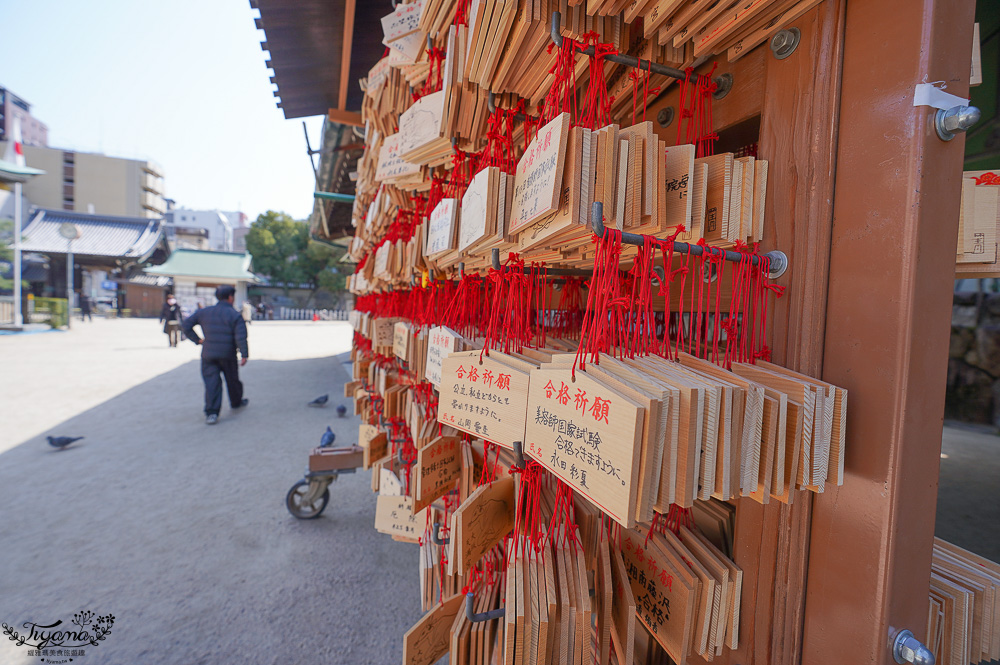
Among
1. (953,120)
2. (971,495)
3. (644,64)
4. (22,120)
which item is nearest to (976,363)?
(971,495)

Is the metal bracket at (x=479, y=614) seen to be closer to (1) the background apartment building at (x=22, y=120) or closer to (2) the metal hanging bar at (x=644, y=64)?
(2) the metal hanging bar at (x=644, y=64)

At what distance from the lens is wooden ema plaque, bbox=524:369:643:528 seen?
1.84 ft

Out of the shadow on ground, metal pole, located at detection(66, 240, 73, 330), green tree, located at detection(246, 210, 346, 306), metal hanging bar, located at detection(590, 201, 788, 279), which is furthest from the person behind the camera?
green tree, located at detection(246, 210, 346, 306)

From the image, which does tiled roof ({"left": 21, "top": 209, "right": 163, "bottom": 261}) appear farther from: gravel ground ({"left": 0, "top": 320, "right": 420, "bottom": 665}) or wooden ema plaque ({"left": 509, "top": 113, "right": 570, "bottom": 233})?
wooden ema plaque ({"left": 509, "top": 113, "right": 570, "bottom": 233})

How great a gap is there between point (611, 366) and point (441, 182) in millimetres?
1339

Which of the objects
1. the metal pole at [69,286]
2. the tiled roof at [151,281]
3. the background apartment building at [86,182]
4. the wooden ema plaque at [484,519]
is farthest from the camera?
the background apartment building at [86,182]

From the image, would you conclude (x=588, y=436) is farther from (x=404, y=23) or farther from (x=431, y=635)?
(x=404, y=23)

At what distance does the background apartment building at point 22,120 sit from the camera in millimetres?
35281

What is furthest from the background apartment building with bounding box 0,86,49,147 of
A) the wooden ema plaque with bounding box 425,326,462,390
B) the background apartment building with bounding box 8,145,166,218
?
the wooden ema plaque with bounding box 425,326,462,390

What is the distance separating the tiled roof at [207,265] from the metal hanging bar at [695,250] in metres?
27.6

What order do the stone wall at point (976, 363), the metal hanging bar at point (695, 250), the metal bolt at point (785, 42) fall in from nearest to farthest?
the metal hanging bar at point (695, 250)
the metal bolt at point (785, 42)
the stone wall at point (976, 363)

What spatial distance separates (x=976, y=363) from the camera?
264 inches

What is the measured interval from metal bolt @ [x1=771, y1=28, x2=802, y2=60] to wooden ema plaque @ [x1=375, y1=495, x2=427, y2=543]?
197 centimetres

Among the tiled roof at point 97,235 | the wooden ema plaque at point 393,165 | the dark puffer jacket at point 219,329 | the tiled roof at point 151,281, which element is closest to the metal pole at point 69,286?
the tiled roof at point 97,235
